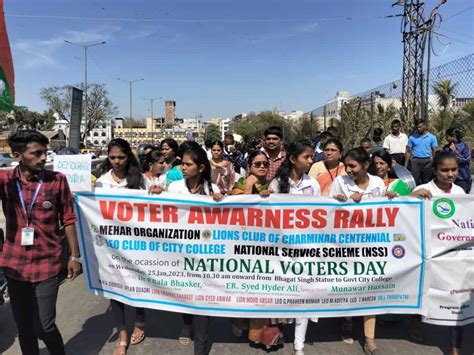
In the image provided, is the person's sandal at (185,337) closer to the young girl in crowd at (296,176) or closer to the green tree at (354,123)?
the young girl in crowd at (296,176)

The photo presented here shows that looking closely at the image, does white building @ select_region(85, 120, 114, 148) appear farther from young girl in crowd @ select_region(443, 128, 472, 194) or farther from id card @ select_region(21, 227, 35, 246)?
id card @ select_region(21, 227, 35, 246)

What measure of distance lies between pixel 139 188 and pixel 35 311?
49.2 inches

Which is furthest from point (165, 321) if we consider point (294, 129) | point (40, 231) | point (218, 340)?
point (294, 129)

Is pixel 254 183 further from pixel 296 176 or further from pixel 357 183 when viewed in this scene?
pixel 357 183

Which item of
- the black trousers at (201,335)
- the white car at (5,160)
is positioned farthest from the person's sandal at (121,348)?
the white car at (5,160)

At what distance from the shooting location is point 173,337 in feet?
11.6

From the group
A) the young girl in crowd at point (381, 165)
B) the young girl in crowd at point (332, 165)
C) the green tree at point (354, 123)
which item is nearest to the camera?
the young girl in crowd at point (381, 165)

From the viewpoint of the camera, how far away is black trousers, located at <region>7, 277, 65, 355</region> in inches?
106

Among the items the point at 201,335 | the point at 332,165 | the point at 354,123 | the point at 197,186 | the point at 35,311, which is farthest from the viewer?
the point at 354,123

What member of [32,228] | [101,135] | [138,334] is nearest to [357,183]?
[138,334]

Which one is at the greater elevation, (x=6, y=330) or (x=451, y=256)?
(x=451, y=256)

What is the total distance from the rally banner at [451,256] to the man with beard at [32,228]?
279cm

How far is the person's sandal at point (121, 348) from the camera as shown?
10.5ft

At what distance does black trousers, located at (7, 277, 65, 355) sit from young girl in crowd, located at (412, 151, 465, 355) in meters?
2.87
